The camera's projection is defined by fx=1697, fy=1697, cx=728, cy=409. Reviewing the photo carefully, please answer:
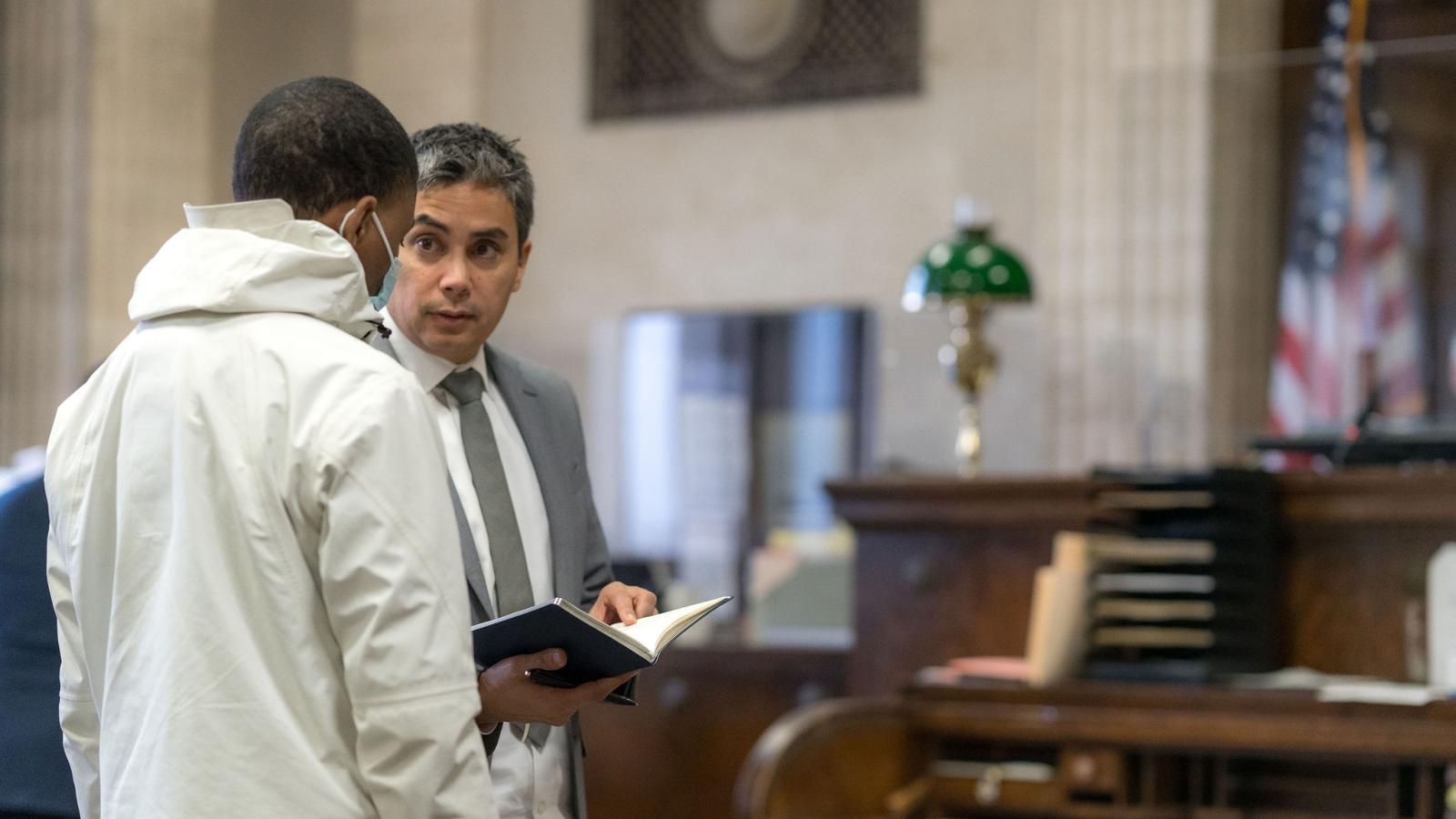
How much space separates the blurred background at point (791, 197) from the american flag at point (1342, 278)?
2 centimetres

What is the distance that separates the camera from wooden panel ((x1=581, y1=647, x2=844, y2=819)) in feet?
14.7

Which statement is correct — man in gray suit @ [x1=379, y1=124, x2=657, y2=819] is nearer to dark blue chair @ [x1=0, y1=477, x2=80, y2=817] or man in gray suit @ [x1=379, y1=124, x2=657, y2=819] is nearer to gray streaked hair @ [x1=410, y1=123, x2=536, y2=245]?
gray streaked hair @ [x1=410, y1=123, x2=536, y2=245]

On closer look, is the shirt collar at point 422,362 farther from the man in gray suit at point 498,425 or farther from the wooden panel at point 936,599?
the wooden panel at point 936,599

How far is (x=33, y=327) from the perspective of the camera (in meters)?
7.80

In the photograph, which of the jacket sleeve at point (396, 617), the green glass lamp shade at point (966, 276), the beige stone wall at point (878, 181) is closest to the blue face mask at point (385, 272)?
the jacket sleeve at point (396, 617)

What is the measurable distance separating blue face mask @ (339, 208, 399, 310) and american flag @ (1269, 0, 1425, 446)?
173 inches

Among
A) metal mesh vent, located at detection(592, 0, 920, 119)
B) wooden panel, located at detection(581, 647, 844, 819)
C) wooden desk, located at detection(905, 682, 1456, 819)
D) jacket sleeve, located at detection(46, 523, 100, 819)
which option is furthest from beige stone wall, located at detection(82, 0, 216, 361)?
jacket sleeve, located at detection(46, 523, 100, 819)

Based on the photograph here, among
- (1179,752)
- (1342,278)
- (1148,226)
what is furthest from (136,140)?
(1179,752)

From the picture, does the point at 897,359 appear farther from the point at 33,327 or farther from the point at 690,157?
the point at 33,327

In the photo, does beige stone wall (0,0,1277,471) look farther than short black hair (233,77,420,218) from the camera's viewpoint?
Yes

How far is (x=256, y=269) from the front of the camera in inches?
58.4

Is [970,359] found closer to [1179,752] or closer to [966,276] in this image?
[966,276]

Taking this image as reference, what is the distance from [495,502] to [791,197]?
5.98 meters

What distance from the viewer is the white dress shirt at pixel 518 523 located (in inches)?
73.1
